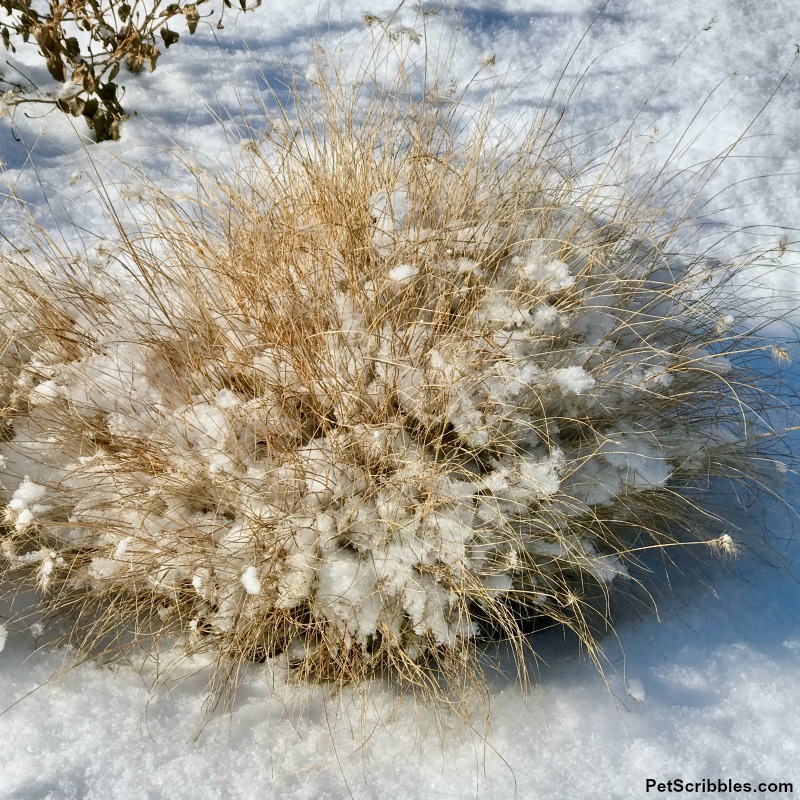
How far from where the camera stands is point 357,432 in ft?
5.46

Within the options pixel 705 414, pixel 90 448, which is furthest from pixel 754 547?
pixel 90 448

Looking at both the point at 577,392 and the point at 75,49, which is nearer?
the point at 577,392

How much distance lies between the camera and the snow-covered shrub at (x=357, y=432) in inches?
63.4

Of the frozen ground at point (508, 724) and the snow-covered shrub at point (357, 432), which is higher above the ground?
the snow-covered shrub at point (357, 432)

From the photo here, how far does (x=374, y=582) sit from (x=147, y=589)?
1.65 ft

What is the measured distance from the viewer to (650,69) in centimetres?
345

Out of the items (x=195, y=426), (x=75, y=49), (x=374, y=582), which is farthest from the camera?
(x=75, y=49)

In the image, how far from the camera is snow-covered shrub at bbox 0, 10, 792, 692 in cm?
161

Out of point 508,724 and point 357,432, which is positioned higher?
point 357,432

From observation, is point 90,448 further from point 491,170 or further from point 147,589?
point 491,170

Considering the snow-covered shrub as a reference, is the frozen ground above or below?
below

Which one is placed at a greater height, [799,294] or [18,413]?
[18,413]

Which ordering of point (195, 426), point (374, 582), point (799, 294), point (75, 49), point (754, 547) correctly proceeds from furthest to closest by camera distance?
point (799, 294) < point (75, 49) < point (754, 547) < point (195, 426) < point (374, 582)

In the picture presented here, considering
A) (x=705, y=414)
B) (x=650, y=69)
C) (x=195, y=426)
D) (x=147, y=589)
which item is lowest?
(x=705, y=414)
